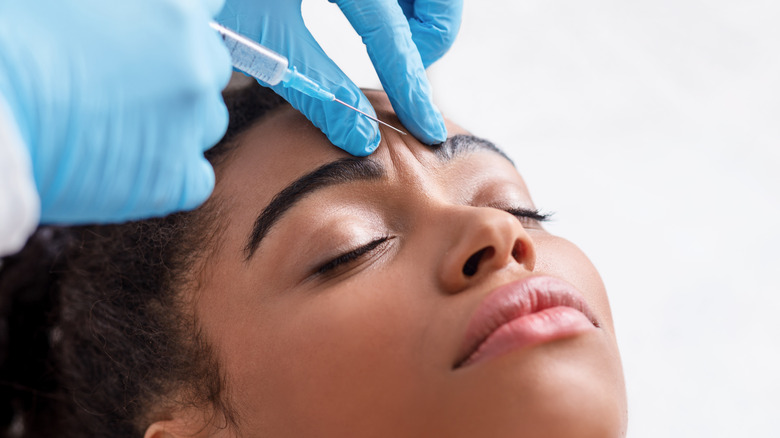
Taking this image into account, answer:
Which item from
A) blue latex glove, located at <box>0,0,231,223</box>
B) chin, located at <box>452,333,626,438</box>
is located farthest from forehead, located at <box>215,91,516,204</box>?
chin, located at <box>452,333,626,438</box>

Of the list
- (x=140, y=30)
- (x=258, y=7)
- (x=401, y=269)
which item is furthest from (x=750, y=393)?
(x=140, y=30)

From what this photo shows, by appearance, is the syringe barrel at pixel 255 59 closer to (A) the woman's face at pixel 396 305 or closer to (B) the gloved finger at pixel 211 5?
(B) the gloved finger at pixel 211 5

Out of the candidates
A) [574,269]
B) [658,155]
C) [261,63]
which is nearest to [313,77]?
[261,63]

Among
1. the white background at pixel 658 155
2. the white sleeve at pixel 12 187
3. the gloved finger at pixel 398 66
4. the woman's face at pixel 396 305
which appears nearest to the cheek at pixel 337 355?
the woman's face at pixel 396 305

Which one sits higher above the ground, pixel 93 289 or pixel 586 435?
pixel 586 435

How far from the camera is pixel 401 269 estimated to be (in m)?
1.13

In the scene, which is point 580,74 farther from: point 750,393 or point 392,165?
point 392,165

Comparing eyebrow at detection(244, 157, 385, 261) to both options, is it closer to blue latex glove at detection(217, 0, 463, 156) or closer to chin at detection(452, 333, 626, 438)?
blue latex glove at detection(217, 0, 463, 156)

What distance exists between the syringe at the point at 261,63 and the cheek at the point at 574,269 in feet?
1.59

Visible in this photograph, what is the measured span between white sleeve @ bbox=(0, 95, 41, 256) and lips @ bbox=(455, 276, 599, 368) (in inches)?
25.0

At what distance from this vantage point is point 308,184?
1.22 meters

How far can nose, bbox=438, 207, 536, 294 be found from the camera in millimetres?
1063

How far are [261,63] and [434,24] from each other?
24.5 inches

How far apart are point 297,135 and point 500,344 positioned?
2.06ft
